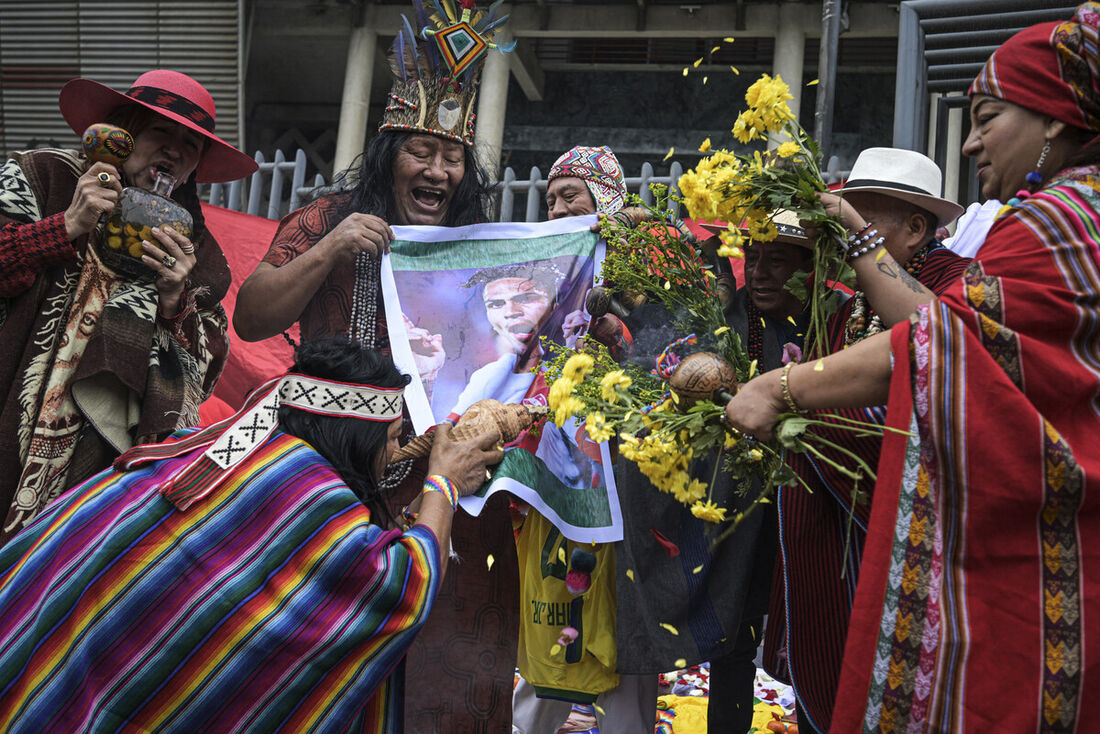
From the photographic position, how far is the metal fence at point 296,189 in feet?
24.2

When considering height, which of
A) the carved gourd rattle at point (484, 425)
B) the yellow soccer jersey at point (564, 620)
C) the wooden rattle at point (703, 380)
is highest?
the wooden rattle at point (703, 380)

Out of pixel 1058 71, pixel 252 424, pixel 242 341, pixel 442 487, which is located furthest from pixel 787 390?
pixel 242 341

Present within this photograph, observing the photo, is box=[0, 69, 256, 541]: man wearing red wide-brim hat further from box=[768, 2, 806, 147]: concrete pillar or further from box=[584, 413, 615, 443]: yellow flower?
box=[768, 2, 806, 147]: concrete pillar

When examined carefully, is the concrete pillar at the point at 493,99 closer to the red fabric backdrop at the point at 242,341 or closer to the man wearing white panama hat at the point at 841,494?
the red fabric backdrop at the point at 242,341

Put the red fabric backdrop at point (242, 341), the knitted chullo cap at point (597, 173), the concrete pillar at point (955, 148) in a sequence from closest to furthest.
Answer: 1. the knitted chullo cap at point (597, 173)
2. the red fabric backdrop at point (242, 341)
3. the concrete pillar at point (955, 148)

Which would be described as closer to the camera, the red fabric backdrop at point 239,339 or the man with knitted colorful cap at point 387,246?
the man with knitted colorful cap at point 387,246

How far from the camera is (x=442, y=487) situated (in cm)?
269

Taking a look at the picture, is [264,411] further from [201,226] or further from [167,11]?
[167,11]

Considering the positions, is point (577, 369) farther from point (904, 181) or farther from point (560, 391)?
point (904, 181)

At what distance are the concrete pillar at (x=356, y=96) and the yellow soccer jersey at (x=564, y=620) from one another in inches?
374

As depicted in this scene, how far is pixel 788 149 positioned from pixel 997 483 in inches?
35.4

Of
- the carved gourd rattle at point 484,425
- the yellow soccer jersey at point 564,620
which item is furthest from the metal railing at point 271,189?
the carved gourd rattle at point 484,425

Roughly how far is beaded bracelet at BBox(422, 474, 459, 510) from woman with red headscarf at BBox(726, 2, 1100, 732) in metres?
1.11

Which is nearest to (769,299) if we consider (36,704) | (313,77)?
(36,704)
